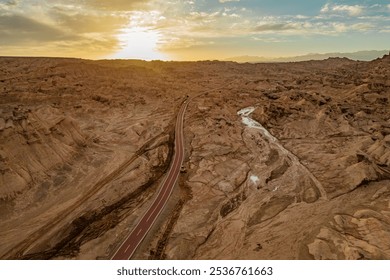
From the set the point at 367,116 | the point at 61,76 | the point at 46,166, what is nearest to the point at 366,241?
the point at 46,166

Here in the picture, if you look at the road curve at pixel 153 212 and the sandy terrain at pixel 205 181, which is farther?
the sandy terrain at pixel 205 181

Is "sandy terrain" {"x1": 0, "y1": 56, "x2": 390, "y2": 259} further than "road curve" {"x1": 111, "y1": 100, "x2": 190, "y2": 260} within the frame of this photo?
Yes

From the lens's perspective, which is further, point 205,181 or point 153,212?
point 205,181

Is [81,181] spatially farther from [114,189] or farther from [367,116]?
[367,116]

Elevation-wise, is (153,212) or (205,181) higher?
(205,181)
